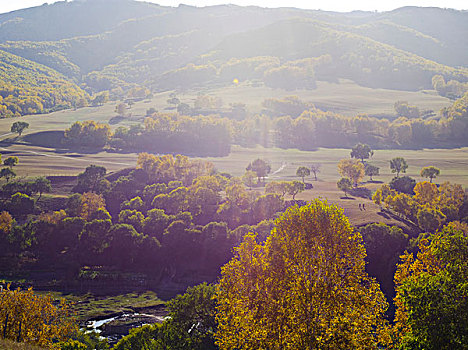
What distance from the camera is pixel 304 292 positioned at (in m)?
25.8

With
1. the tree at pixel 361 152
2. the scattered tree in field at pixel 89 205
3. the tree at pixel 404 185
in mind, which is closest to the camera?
the scattered tree in field at pixel 89 205

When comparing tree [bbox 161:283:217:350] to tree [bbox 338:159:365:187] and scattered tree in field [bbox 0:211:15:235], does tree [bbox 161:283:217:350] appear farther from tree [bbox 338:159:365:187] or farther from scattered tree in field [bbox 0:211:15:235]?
tree [bbox 338:159:365:187]

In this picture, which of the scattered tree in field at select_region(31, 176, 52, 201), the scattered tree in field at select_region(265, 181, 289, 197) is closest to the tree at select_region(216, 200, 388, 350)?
the scattered tree in field at select_region(265, 181, 289, 197)

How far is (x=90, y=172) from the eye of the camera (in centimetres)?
12231

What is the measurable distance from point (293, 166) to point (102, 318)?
358 ft

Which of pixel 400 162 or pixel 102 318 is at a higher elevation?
pixel 400 162

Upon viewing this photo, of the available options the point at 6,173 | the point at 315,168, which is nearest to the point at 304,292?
the point at 6,173

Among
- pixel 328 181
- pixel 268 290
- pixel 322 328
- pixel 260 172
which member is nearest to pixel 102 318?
pixel 268 290

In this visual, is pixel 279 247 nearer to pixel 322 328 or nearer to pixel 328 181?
pixel 322 328

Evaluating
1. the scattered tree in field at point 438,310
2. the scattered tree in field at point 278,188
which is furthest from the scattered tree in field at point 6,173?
the scattered tree in field at point 438,310

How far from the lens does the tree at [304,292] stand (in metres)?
24.8

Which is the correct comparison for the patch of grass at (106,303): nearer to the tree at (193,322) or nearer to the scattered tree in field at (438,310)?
the tree at (193,322)

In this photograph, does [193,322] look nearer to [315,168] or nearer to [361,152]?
[315,168]

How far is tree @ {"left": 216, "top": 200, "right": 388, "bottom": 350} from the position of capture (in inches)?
975
